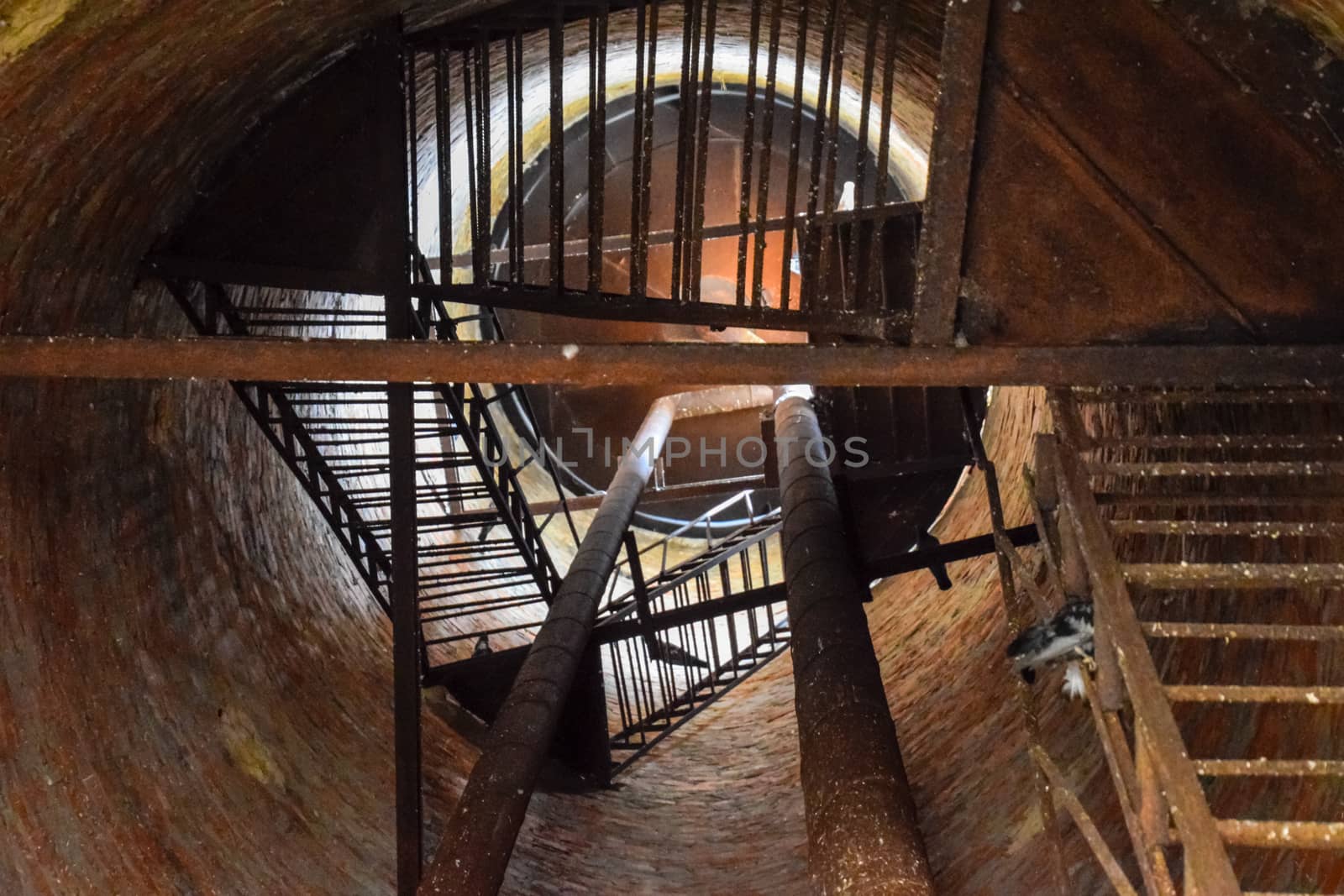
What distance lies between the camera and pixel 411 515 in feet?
17.7

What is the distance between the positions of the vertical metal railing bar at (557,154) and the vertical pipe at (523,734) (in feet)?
7.62

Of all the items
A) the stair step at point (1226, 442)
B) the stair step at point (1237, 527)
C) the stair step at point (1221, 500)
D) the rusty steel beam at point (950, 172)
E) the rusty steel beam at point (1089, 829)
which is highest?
the rusty steel beam at point (950, 172)

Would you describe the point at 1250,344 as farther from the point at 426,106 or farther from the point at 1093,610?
the point at 426,106

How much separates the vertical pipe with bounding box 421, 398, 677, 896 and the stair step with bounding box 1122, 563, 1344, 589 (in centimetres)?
290

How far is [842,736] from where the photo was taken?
417 cm

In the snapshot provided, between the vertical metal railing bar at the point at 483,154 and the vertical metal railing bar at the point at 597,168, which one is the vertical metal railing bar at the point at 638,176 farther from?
the vertical metal railing bar at the point at 483,154

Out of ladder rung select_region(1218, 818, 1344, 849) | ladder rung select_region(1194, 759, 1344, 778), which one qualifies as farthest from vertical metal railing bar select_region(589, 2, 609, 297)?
ladder rung select_region(1218, 818, 1344, 849)

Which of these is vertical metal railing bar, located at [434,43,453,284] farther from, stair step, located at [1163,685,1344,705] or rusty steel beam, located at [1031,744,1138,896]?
stair step, located at [1163,685,1344,705]

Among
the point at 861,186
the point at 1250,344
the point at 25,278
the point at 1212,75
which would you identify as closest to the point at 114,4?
the point at 25,278

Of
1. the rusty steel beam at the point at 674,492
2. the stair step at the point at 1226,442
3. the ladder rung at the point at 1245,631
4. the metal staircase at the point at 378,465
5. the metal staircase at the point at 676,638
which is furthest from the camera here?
the rusty steel beam at the point at 674,492

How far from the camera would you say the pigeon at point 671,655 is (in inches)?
361

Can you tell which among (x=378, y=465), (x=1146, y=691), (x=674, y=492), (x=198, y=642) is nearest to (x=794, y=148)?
(x=1146, y=691)

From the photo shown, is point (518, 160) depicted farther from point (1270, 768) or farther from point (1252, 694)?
point (1270, 768)

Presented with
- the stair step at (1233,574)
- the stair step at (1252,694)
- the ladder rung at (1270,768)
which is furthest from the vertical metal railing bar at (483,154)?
the ladder rung at (1270,768)
